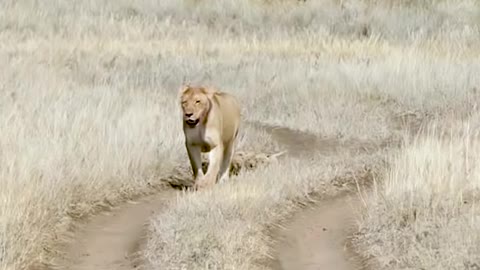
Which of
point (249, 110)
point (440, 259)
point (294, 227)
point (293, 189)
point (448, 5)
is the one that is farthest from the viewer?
point (448, 5)

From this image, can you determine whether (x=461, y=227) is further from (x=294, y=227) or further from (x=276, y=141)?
(x=276, y=141)

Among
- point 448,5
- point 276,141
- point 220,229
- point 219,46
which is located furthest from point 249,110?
point 448,5

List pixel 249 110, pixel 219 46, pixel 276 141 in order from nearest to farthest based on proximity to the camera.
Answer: pixel 276 141 → pixel 249 110 → pixel 219 46

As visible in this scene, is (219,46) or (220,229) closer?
(220,229)

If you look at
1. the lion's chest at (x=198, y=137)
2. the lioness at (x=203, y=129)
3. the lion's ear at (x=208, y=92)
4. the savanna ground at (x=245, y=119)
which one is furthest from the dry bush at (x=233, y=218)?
the lion's ear at (x=208, y=92)

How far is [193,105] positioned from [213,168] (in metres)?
0.65

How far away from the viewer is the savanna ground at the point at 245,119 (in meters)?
7.73

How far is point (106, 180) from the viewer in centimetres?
965

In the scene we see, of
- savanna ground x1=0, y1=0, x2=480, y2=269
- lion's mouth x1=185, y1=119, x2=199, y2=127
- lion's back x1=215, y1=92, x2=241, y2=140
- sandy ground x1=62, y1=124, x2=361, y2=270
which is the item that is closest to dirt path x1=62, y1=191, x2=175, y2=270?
sandy ground x1=62, y1=124, x2=361, y2=270

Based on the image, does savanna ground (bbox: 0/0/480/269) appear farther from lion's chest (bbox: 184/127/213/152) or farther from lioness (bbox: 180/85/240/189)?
lion's chest (bbox: 184/127/213/152)

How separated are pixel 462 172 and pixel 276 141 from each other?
503 cm

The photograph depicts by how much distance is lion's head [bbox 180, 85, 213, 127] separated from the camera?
9805 mm

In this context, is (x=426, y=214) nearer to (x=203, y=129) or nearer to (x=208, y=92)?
(x=203, y=129)

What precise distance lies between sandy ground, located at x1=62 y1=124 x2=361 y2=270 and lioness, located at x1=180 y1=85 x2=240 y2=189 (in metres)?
0.44
